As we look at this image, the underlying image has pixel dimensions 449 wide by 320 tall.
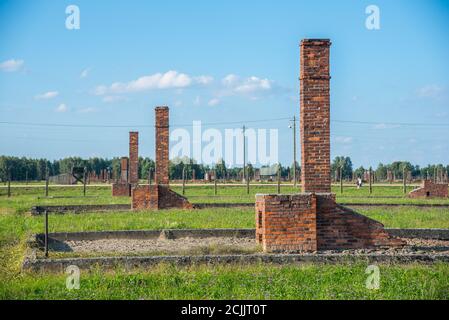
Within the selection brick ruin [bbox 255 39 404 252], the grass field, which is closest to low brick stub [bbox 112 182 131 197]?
brick ruin [bbox 255 39 404 252]

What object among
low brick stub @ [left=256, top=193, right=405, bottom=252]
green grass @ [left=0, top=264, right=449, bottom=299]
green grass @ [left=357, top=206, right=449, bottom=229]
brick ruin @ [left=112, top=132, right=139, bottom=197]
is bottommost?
green grass @ [left=0, top=264, right=449, bottom=299]

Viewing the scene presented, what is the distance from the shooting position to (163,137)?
2411cm

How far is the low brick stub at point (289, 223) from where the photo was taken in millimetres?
11352

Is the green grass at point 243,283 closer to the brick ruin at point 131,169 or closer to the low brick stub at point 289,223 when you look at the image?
the low brick stub at point 289,223

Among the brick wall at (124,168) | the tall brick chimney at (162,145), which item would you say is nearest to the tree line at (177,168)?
the brick wall at (124,168)

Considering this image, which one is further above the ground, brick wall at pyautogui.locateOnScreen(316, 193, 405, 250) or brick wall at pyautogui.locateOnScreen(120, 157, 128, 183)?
brick wall at pyautogui.locateOnScreen(120, 157, 128, 183)

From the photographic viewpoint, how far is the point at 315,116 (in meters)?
12.1

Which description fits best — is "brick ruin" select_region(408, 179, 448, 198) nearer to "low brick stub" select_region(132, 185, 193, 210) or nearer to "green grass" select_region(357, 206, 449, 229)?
"green grass" select_region(357, 206, 449, 229)

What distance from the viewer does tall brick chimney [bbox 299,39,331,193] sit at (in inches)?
474

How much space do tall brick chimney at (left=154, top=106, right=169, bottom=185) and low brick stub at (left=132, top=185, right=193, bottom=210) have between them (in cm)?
66

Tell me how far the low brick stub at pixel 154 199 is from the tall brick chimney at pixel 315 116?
11440mm

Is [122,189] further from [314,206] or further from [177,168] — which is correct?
[177,168]

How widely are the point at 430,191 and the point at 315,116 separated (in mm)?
23113
